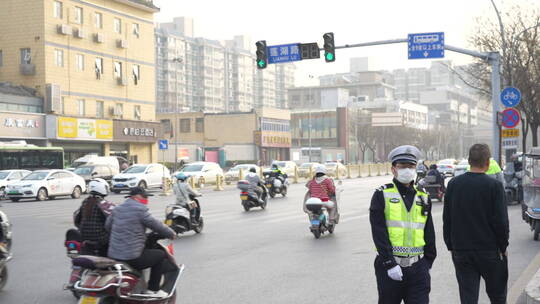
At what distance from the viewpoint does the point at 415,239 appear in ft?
16.3

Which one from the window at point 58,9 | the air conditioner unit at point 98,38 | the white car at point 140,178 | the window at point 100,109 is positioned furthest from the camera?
the window at point 100,109

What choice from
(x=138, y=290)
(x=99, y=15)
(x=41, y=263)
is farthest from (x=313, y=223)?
(x=99, y=15)

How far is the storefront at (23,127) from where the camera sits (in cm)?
4353

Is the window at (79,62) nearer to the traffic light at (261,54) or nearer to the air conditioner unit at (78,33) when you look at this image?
the air conditioner unit at (78,33)

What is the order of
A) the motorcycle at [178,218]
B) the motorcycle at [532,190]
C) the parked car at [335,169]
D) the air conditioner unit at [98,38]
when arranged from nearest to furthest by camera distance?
1. the motorcycle at [532,190]
2. the motorcycle at [178,218]
3. the air conditioner unit at [98,38]
4. the parked car at [335,169]

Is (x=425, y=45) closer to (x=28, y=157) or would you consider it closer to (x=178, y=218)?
(x=178, y=218)

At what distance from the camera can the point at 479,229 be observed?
18.4 feet

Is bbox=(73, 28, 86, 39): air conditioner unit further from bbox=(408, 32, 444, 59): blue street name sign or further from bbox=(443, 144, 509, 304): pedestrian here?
bbox=(443, 144, 509, 304): pedestrian

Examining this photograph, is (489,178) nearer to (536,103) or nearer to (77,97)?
(536,103)

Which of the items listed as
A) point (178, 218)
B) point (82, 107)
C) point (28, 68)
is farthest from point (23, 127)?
point (178, 218)

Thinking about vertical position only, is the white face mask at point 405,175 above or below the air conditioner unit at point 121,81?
below

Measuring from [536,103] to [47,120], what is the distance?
30854 millimetres

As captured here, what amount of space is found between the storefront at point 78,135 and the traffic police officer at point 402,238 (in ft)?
147

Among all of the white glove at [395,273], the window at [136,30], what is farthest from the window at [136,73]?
the white glove at [395,273]
